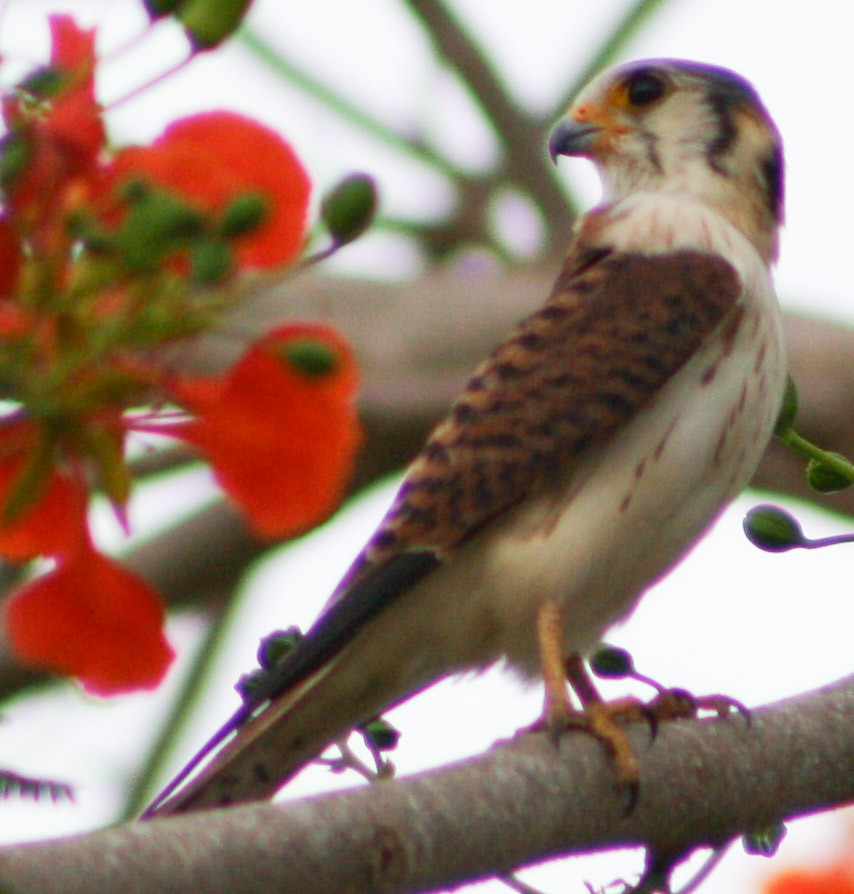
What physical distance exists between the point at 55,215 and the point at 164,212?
0.13 metres

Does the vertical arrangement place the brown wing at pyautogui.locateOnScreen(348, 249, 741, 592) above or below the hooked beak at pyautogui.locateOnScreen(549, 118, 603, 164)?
below

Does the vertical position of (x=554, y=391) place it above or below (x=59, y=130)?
below

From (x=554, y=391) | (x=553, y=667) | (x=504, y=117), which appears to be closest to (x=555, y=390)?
(x=554, y=391)

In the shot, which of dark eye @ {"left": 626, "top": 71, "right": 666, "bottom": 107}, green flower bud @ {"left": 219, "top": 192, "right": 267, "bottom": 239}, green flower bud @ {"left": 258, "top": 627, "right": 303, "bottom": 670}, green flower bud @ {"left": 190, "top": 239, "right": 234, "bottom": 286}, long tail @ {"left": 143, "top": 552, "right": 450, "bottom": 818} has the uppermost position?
green flower bud @ {"left": 219, "top": 192, "right": 267, "bottom": 239}

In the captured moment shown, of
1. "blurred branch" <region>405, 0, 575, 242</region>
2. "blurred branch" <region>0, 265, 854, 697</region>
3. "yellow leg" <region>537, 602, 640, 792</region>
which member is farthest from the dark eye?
"blurred branch" <region>405, 0, 575, 242</region>

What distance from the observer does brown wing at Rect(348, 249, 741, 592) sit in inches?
121

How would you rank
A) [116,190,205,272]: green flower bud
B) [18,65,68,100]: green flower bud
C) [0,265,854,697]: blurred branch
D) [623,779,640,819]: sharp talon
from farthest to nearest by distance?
[0,265,854,697]: blurred branch
[623,779,640,819]: sharp talon
[18,65,68,100]: green flower bud
[116,190,205,272]: green flower bud

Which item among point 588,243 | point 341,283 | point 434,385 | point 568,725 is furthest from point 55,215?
point 341,283

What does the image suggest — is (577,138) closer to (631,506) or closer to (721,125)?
(721,125)

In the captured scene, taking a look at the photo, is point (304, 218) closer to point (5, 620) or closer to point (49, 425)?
point (49, 425)

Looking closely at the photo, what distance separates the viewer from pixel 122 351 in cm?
122

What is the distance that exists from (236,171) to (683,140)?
113 inches

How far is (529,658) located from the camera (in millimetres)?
3293

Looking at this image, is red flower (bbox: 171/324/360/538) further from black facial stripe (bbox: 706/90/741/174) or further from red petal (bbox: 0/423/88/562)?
black facial stripe (bbox: 706/90/741/174)
